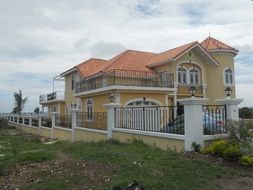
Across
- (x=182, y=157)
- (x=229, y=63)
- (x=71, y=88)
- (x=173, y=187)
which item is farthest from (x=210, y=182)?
(x=71, y=88)

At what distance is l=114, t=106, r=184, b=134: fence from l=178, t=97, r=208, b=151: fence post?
27.9 inches

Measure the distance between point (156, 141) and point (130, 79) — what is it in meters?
12.7

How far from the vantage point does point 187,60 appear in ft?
86.4

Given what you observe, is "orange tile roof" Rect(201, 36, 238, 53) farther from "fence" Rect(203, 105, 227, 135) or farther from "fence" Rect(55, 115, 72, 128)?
"fence" Rect(203, 105, 227, 135)

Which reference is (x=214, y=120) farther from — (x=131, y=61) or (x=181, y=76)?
(x=131, y=61)

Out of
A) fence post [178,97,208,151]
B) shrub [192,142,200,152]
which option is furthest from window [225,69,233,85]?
shrub [192,142,200,152]

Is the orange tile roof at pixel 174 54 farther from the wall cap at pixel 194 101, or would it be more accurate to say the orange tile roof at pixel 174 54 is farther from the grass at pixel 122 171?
the grass at pixel 122 171

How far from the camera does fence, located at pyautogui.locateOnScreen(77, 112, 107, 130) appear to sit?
49.0 ft

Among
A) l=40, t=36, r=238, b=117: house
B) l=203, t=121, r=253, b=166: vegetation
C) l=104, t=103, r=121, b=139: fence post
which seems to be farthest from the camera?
l=40, t=36, r=238, b=117: house

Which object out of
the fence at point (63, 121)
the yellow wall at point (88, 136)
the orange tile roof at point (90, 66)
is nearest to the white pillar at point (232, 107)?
the yellow wall at point (88, 136)

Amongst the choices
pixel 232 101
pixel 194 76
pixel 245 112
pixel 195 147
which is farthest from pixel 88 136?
pixel 245 112

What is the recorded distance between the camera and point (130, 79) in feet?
74.8

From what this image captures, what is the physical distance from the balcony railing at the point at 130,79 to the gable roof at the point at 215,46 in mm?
6436

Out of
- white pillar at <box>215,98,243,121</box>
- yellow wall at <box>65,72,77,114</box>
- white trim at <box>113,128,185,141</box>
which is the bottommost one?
white trim at <box>113,128,185,141</box>
